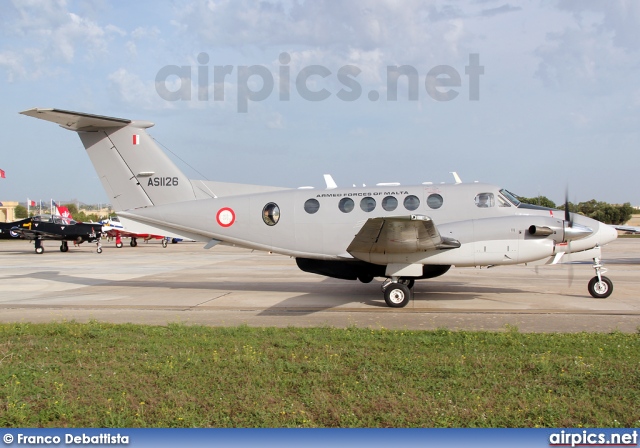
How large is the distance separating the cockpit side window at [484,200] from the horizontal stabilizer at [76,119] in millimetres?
9398

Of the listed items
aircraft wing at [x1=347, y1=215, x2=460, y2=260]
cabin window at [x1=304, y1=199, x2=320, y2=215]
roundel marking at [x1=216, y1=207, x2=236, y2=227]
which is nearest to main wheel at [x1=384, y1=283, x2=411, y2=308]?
aircraft wing at [x1=347, y1=215, x2=460, y2=260]

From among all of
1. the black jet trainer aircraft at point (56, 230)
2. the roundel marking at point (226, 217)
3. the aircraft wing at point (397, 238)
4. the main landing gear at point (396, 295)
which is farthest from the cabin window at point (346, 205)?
the black jet trainer aircraft at point (56, 230)

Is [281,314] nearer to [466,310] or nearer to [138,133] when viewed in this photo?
[466,310]

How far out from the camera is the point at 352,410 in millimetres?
5406

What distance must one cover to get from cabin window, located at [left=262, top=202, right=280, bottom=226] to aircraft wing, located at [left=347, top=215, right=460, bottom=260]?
7.67ft

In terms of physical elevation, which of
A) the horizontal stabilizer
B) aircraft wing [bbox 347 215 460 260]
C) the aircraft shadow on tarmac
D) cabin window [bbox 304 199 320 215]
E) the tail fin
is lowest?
the aircraft shadow on tarmac

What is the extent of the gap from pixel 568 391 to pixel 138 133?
12639 millimetres

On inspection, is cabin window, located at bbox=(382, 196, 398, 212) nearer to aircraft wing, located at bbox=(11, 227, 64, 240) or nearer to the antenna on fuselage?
the antenna on fuselage

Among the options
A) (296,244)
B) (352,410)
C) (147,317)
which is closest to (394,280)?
(296,244)

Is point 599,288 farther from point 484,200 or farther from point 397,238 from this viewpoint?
point 397,238

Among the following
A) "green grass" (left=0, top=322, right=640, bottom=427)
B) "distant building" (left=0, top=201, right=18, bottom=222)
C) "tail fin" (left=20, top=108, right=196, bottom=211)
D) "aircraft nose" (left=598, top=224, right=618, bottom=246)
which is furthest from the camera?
"distant building" (left=0, top=201, right=18, bottom=222)

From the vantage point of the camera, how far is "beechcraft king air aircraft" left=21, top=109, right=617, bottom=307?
41.4 ft

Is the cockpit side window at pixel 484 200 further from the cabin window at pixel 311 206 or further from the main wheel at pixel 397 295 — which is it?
the cabin window at pixel 311 206

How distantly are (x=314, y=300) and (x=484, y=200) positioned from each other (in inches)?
193
